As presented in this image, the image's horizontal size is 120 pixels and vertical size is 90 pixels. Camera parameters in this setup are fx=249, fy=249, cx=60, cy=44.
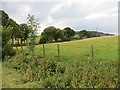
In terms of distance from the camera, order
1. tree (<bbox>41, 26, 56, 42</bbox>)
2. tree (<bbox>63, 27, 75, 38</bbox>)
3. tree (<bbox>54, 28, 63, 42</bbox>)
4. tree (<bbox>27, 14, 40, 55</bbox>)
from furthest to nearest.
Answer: tree (<bbox>63, 27, 75, 38</bbox>)
tree (<bbox>54, 28, 63, 42</bbox>)
tree (<bbox>41, 26, 56, 42</bbox>)
tree (<bbox>27, 14, 40, 55</bbox>)

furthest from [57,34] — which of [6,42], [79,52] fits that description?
[6,42]

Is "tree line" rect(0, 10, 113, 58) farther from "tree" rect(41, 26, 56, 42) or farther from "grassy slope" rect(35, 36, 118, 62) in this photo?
"grassy slope" rect(35, 36, 118, 62)

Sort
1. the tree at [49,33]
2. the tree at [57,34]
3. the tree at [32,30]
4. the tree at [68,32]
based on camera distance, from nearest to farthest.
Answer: the tree at [32,30], the tree at [49,33], the tree at [57,34], the tree at [68,32]

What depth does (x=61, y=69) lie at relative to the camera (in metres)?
10.3

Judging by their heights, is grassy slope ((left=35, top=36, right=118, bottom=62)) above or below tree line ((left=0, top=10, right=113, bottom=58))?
below

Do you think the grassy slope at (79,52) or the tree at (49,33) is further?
the tree at (49,33)

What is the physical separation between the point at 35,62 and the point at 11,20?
19578mm

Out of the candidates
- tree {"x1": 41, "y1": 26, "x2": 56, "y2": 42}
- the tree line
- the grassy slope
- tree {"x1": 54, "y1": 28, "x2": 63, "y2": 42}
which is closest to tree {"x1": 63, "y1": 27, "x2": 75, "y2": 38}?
the tree line

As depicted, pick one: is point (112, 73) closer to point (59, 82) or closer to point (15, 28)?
point (59, 82)

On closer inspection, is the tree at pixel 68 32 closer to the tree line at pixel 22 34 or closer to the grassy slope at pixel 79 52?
the tree line at pixel 22 34

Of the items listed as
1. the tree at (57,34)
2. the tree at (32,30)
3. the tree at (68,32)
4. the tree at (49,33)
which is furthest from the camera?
the tree at (68,32)

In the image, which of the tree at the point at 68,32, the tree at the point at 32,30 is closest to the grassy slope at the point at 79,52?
the tree at the point at 32,30

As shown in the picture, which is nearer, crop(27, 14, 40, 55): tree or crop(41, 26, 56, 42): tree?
crop(27, 14, 40, 55): tree

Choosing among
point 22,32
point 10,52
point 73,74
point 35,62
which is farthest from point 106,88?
point 22,32
